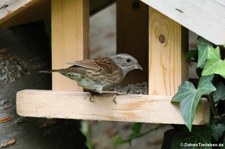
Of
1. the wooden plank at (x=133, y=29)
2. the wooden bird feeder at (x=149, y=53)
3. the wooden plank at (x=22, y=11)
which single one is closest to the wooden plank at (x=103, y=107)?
the wooden bird feeder at (x=149, y=53)

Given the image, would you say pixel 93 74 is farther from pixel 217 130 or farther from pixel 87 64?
pixel 217 130

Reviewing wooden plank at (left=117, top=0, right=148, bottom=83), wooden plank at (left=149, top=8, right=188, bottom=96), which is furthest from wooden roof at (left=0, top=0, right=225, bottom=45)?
wooden plank at (left=117, top=0, right=148, bottom=83)

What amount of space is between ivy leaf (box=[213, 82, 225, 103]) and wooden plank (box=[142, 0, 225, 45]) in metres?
0.29

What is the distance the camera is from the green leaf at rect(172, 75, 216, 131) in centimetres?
256

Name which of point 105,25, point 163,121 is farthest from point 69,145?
point 105,25

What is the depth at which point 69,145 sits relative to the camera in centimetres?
357

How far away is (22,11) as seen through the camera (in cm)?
289

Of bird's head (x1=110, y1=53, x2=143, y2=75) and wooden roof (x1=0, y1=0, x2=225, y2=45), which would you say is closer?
wooden roof (x1=0, y1=0, x2=225, y2=45)

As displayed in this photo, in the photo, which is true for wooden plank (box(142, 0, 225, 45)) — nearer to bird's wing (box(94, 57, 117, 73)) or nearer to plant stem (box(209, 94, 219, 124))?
plant stem (box(209, 94, 219, 124))

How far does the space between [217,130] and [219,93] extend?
0.21 m

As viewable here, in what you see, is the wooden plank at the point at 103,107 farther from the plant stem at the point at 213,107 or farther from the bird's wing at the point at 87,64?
the bird's wing at the point at 87,64

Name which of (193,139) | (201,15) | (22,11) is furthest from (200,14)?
(22,11)

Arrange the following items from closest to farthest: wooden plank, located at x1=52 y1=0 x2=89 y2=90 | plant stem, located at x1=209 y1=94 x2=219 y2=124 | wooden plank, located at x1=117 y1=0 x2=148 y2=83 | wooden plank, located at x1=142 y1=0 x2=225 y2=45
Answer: wooden plank, located at x1=142 y1=0 x2=225 y2=45 < plant stem, located at x1=209 y1=94 x2=219 y2=124 < wooden plank, located at x1=52 y1=0 x2=89 y2=90 < wooden plank, located at x1=117 y1=0 x2=148 y2=83

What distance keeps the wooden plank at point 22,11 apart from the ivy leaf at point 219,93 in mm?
872
